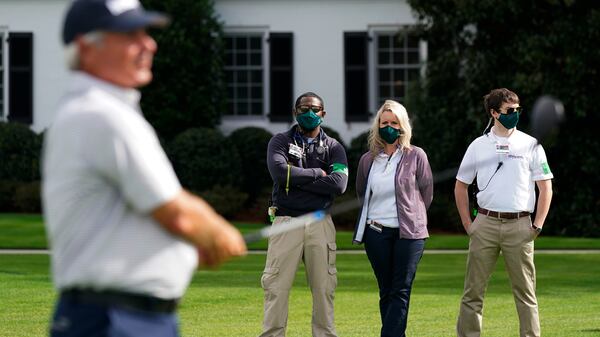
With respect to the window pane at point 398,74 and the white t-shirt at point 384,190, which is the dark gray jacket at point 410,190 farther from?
the window pane at point 398,74

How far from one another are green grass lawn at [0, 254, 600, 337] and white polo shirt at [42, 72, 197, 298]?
24.3 feet

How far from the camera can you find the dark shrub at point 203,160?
28688mm

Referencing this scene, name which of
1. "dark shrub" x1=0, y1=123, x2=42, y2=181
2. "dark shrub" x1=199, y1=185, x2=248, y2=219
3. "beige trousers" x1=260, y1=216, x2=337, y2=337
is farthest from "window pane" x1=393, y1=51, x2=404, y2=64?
"beige trousers" x1=260, y1=216, x2=337, y2=337

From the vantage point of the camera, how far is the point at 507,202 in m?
10.2

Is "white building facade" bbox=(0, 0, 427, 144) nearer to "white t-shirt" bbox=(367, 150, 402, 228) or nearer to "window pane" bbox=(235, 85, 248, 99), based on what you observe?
"window pane" bbox=(235, 85, 248, 99)

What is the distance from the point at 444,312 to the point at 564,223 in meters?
12.6

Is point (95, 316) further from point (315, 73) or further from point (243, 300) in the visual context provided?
point (315, 73)

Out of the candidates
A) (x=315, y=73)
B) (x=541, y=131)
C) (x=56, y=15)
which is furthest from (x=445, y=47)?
→ (x=541, y=131)

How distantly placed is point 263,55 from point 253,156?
290cm

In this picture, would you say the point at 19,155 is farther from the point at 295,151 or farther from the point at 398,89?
the point at 295,151

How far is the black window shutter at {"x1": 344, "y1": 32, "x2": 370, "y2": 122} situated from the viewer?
100 ft

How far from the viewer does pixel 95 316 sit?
14.3 feet

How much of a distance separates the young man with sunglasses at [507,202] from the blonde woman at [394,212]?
0.44 m

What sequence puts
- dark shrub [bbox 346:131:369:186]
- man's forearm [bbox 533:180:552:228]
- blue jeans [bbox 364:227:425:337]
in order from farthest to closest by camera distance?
dark shrub [bbox 346:131:369:186] < man's forearm [bbox 533:180:552:228] < blue jeans [bbox 364:227:425:337]
